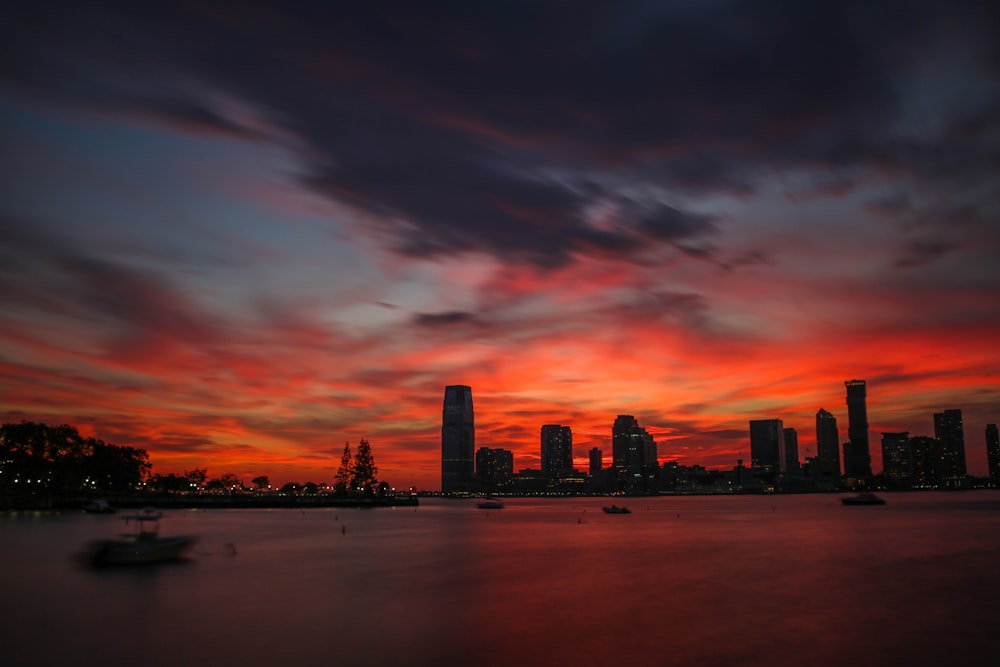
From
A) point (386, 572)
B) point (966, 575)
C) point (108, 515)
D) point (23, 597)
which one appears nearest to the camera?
point (23, 597)

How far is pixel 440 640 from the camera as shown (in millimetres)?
39531

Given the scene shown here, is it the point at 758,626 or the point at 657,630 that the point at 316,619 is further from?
the point at 758,626

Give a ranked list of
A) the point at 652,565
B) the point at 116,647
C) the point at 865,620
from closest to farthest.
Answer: the point at 116,647
the point at 865,620
the point at 652,565

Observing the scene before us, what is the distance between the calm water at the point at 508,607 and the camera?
36.4m

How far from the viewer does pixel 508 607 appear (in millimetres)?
50094

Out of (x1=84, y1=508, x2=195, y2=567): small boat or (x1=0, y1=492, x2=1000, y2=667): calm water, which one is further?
(x1=84, y1=508, x2=195, y2=567): small boat

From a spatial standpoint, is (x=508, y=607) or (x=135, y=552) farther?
(x=135, y=552)

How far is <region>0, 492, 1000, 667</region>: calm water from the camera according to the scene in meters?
36.4

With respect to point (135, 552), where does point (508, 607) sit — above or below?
below

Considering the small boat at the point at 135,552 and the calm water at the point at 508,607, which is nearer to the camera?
the calm water at the point at 508,607

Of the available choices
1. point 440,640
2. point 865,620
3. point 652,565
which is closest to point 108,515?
point 652,565

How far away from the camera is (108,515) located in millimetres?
170125

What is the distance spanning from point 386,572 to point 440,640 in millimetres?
31649

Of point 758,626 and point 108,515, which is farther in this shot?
point 108,515
